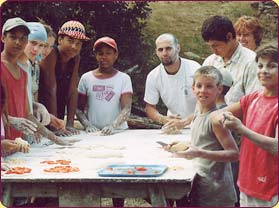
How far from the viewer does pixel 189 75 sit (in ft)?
9.87

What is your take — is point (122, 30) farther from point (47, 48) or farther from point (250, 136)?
point (250, 136)

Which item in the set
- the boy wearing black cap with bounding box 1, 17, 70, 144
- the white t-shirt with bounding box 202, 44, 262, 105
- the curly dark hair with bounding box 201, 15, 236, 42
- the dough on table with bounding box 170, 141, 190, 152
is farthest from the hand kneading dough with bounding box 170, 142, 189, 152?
the boy wearing black cap with bounding box 1, 17, 70, 144

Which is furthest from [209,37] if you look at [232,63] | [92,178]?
[92,178]

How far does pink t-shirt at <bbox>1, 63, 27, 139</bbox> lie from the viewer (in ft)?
9.25

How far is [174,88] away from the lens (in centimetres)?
307

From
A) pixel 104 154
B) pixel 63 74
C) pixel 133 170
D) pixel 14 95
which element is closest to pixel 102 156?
pixel 104 154

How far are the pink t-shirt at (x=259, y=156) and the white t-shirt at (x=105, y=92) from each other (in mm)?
833

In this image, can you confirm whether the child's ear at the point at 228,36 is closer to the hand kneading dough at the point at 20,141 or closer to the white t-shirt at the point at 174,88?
the white t-shirt at the point at 174,88

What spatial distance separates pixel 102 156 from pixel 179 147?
1.03 feet

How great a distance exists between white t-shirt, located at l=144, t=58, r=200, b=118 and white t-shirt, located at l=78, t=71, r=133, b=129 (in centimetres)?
12

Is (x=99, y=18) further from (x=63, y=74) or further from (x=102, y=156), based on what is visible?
(x=102, y=156)

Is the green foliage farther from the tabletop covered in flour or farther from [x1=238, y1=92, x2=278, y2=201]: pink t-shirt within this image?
[x1=238, y1=92, x2=278, y2=201]: pink t-shirt

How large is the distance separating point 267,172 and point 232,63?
0.50 meters

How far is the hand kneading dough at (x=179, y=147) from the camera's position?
109 inches
